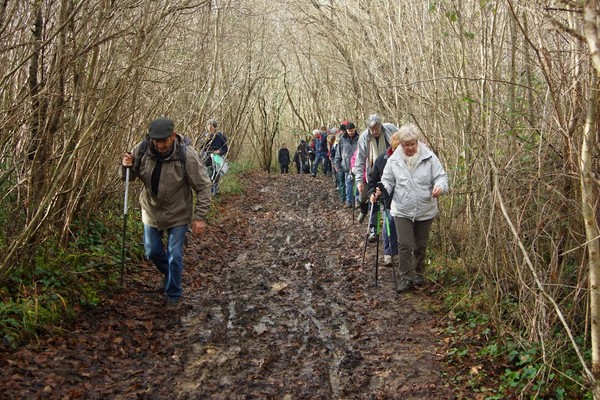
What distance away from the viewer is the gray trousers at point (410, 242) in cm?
730

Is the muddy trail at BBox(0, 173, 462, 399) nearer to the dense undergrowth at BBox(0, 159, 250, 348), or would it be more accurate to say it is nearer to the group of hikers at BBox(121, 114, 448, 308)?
the dense undergrowth at BBox(0, 159, 250, 348)

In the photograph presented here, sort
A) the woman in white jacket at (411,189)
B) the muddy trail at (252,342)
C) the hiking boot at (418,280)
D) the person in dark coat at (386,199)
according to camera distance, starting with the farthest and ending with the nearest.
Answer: the person in dark coat at (386,199), the hiking boot at (418,280), the woman in white jacket at (411,189), the muddy trail at (252,342)

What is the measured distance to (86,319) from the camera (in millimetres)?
6086

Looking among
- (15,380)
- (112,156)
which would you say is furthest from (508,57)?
(15,380)

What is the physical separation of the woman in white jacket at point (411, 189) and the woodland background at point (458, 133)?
0.49 m

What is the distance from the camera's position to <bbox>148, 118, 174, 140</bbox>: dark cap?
6.26m

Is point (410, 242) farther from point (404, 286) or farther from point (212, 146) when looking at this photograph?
point (212, 146)

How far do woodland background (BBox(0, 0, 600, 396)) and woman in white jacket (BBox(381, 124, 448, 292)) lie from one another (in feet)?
1.60

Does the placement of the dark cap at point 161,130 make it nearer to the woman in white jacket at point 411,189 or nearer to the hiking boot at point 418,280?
the woman in white jacket at point 411,189

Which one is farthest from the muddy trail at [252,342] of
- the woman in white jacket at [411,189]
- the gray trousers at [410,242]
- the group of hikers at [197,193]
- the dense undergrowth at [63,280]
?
the woman in white jacket at [411,189]

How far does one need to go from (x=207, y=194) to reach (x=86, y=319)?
1.84m

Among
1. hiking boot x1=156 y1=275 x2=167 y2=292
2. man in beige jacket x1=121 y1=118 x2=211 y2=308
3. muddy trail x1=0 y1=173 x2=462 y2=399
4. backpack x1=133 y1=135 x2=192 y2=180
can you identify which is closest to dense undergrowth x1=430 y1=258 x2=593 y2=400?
muddy trail x1=0 y1=173 x2=462 y2=399

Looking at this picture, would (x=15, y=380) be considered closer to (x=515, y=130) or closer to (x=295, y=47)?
(x=515, y=130)

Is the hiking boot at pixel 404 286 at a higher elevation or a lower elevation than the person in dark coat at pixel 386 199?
lower
